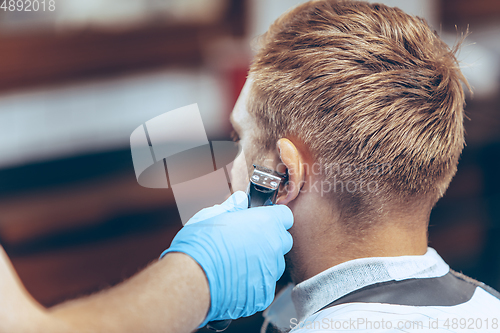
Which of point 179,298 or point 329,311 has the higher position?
point 179,298

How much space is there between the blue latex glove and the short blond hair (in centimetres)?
19

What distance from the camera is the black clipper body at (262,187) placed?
0.80 m

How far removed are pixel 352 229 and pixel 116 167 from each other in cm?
159

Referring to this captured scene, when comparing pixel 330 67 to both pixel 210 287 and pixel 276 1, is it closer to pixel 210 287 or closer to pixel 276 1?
pixel 210 287

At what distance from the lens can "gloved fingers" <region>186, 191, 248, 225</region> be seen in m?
0.87

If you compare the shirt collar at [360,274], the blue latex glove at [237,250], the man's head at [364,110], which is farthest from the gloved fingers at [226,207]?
the shirt collar at [360,274]

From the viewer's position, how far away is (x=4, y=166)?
1.79 metres

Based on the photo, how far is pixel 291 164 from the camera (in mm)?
832

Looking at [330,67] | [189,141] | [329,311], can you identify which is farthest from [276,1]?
[329,311]

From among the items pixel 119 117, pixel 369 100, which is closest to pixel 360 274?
pixel 369 100

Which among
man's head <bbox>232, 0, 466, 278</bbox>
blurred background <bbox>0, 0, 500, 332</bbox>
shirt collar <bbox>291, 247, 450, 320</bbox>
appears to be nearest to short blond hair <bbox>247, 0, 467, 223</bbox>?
man's head <bbox>232, 0, 466, 278</bbox>

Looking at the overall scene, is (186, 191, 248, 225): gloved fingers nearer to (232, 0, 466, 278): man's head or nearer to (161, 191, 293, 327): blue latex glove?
(161, 191, 293, 327): blue latex glove

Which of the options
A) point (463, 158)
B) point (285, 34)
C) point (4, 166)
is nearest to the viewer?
point (285, 34)

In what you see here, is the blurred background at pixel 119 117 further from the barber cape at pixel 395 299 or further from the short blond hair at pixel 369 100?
the barber cape at pixel 395 299
